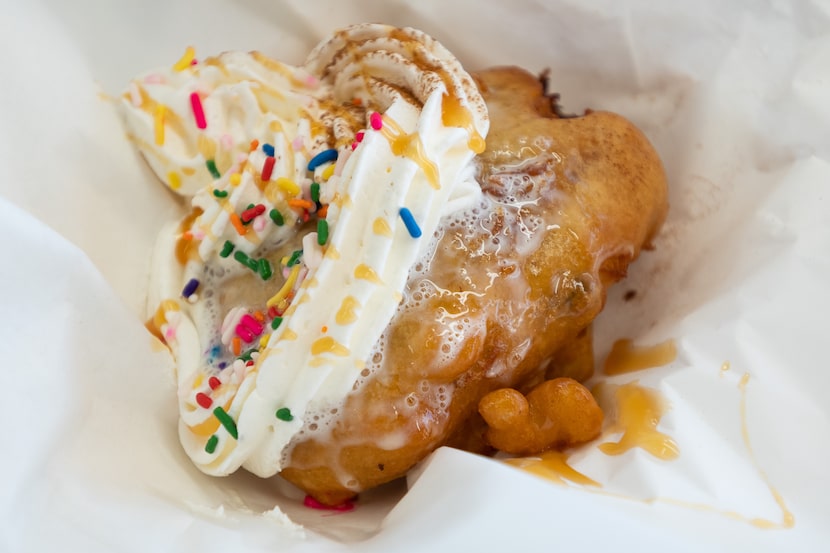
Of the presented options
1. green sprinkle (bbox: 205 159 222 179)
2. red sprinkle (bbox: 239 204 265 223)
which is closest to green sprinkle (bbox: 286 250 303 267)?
red sprinkle (bbox: 239 204 265 223)

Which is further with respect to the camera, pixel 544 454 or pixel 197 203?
pixel 197 203

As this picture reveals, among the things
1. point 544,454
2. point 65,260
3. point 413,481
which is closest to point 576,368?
point 544,454

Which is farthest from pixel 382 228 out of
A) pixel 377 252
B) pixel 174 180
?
pixel 174 180

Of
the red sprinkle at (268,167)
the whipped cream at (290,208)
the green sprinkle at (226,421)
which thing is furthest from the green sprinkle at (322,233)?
the green sprinkle at (226,421)

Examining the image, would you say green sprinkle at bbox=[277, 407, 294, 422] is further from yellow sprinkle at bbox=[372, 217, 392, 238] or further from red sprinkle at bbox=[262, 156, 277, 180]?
red sprinkle at bbox=[262, 156, 277, 180]

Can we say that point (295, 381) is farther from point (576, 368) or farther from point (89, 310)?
point (576, 368)
